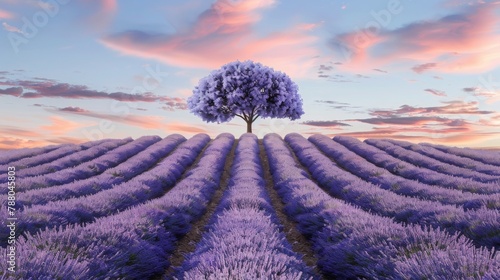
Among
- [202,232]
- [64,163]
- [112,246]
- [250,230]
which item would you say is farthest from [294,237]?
[64,163]

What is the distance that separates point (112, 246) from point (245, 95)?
98.7 feet

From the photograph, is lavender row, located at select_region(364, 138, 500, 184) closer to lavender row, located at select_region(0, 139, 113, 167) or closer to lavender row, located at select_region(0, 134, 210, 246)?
lavender row, located at select_region(0, 134, 210, 246)

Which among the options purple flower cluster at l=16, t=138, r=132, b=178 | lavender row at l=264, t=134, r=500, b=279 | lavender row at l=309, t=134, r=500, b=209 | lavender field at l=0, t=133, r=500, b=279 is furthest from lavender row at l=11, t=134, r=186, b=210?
lavender row at l=309, t=134, r=500, b=209

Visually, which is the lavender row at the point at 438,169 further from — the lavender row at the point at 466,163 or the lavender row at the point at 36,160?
the lavender row at the point at 36,160

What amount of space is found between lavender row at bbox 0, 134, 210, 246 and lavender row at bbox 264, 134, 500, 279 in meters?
4.03

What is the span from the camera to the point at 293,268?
13.5ft

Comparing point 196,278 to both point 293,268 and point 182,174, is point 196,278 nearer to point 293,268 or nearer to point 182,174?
point 293,268

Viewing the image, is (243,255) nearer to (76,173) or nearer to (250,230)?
(250,230)

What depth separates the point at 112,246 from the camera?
5.03 meters

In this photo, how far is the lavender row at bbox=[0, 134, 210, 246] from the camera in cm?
686

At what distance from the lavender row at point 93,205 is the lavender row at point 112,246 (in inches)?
25.1

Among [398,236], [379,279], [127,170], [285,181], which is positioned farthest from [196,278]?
[127,170]

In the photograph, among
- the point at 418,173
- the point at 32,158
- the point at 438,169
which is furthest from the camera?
the point at 32,158

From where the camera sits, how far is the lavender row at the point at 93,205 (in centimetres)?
686
